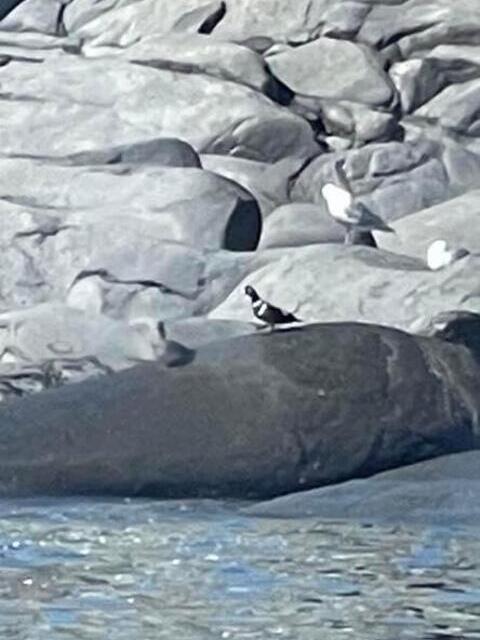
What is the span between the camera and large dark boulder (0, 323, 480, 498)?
9844mm

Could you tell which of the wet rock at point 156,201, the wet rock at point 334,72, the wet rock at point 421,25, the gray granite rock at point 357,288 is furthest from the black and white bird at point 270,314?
the wet rock at point 421,25

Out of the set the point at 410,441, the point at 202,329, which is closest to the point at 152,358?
the point at 202,329

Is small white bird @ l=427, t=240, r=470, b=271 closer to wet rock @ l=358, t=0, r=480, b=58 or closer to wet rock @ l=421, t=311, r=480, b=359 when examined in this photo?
wet rock @ l=421, t=311, r=480, b=359

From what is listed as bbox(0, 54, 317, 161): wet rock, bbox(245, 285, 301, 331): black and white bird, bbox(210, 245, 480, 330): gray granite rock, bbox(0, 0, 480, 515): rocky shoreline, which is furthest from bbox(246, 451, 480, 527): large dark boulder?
bbox(0, 54, 317, 161): wet rock

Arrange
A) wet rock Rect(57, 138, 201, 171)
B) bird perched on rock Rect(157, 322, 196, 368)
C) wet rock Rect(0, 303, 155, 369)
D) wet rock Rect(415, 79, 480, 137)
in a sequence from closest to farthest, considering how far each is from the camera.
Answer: bird perched on rock Rect(157, 322, 196, 368) < wet rock Rect(0, 303, 155, 369) < wet rock Rect(57, 138, 201, 171) < wet rock Rect(415, 79, 480, 137)

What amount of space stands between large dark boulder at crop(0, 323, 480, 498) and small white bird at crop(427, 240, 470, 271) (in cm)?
198

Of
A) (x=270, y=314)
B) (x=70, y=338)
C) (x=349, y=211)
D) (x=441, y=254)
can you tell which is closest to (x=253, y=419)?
(x=270, y=314)

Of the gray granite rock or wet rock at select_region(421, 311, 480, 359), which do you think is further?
the gray granite rock

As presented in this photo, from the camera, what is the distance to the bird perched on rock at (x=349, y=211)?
14188 mm

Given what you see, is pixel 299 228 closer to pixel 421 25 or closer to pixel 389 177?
pixel 389 177

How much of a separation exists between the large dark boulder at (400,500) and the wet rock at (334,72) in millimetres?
7127

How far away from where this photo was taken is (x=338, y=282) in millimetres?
12070

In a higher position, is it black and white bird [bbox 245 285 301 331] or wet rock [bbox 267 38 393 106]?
black and white bird [bbox 245 285 301 331]

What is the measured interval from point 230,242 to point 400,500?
15.7 feet
